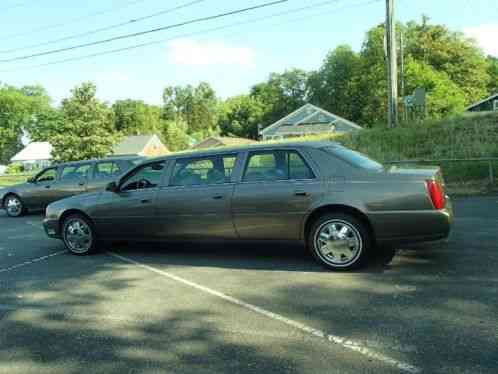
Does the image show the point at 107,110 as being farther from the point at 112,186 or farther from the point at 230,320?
the point at 230,320

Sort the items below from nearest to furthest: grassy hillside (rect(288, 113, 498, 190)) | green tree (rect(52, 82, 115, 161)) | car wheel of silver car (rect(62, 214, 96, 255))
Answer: car wheel of silver car (rect(62, 214, 96, 255))
grassy hillside (rect(288, 113, 498, 190))
green tree (rect(52, 82, 115, 161))

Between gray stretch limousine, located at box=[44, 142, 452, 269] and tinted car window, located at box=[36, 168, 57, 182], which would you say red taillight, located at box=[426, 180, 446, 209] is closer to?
gray stretch limousine, located at box=[44, 142, 452, 269]

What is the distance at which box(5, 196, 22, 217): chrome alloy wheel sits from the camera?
1370 cm

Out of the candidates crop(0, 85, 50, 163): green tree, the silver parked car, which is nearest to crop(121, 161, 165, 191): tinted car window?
the silver parked car

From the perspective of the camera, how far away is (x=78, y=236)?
7.31 meters

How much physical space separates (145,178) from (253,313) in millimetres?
3178

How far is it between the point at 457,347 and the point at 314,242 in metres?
2.39

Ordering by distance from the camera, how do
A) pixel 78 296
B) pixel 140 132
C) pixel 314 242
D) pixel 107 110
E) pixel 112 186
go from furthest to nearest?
pixel 140 132 < pixel 107 110 < pixel 112 186 < pixel 314 242 < pixel 78 296

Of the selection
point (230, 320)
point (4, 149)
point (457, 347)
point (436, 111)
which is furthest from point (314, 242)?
point (4, 149)

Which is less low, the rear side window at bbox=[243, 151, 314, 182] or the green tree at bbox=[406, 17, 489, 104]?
the green tree at bbox=[406, 17, 489, 104]

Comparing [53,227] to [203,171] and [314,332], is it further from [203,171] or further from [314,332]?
[314,332]

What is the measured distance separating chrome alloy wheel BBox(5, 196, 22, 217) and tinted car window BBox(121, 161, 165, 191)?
8270mm

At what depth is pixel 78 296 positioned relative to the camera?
5227 mm

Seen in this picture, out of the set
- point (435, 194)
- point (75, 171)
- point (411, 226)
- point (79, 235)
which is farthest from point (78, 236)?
point (75, 171)
